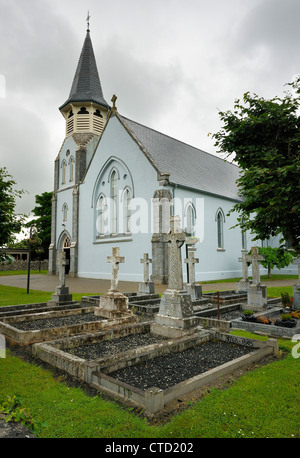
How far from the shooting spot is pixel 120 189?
2295cm

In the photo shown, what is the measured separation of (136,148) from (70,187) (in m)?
9.96

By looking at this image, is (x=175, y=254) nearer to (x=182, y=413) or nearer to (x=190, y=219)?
(x=182, y=413)

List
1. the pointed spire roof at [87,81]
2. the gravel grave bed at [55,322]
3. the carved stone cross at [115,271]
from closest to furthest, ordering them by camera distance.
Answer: the gravel grave bed at [55,322] < the carved stone cross at [115,271] < the pointed spire roof at [87,81]

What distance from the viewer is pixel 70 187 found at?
93.4 ft

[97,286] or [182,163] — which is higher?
[182,163]

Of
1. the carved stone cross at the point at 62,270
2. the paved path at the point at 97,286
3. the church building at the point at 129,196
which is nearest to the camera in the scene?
the carved stone cross at the point at 62,270

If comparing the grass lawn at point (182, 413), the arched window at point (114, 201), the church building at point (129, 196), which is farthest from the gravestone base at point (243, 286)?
the arched window at point (114, 201)

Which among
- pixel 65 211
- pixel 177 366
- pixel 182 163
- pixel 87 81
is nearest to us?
pixel 177 366

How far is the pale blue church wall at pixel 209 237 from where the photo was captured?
21.2m

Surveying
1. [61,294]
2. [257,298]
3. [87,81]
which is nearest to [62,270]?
[61,294]

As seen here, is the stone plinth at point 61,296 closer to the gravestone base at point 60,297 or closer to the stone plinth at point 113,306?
the gravestone base at point 60,297

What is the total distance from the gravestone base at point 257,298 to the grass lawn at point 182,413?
19.9 ft

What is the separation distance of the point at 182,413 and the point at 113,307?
5615 mm

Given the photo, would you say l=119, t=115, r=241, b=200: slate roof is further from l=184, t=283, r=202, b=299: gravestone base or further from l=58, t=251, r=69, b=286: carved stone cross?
l=58, t=251, r=69, b=286: carved stone cross
